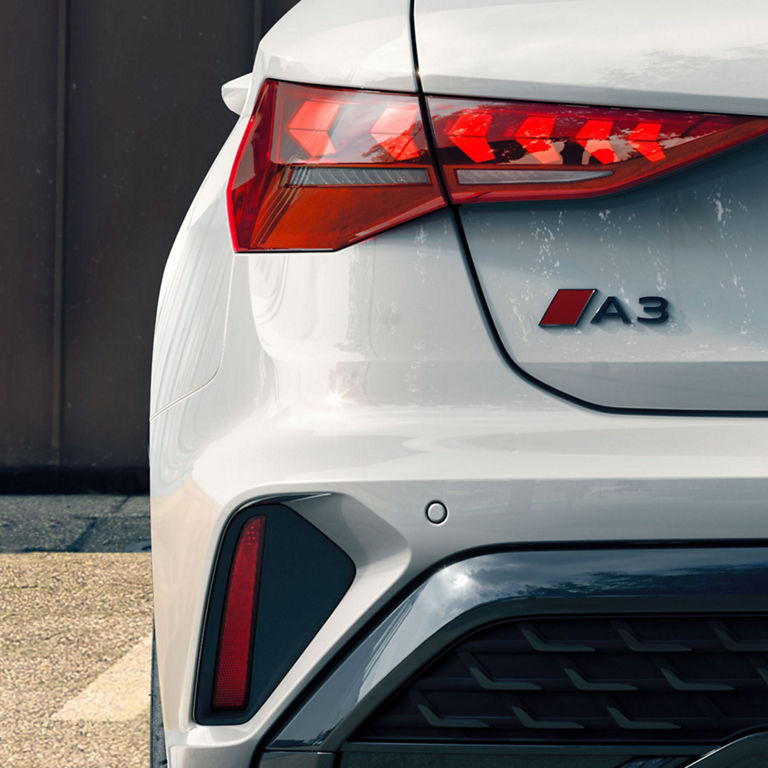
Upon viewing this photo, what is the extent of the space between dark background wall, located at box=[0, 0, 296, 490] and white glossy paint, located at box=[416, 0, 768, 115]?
4.43 m

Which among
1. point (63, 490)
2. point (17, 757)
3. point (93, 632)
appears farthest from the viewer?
point (63, 490)

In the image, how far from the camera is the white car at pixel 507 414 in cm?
106

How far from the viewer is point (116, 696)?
260 cm

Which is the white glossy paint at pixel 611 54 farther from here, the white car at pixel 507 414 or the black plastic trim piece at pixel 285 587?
the black plastic trim piece at pixel 285 587

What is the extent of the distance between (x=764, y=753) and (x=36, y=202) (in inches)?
196

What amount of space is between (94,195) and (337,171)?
4.51 m

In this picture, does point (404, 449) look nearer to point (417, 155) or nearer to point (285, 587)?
point (285, 587)

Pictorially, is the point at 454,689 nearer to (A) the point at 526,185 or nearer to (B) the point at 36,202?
(A) the point at 526,185

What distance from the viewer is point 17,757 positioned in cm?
226

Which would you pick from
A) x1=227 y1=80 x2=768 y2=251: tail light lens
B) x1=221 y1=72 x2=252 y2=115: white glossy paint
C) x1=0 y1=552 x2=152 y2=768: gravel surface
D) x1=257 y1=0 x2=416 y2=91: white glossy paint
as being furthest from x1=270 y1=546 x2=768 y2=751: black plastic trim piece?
x1=0 y1=552 x2=152 y2=768: gravel surface

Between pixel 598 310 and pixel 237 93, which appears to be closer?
pixel 598 310

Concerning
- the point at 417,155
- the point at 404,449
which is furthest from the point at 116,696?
the point at 417,155

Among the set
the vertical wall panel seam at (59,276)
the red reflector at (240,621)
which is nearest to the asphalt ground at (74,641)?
the vertical wall panel seam at (59,276)

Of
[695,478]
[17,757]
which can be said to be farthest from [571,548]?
[17,757]
